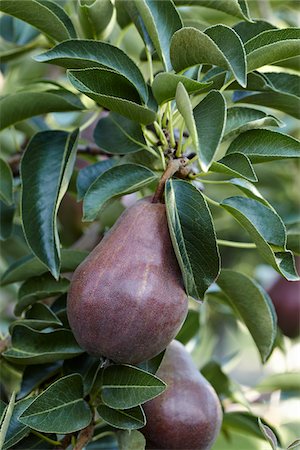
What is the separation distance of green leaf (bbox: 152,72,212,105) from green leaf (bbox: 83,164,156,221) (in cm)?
8

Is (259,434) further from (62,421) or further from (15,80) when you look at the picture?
(15,80)

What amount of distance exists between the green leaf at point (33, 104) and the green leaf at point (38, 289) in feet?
0.66

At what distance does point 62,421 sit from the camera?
830 mm

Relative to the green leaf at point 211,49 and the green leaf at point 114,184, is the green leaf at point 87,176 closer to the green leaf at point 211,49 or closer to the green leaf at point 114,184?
the green leaf at point 114,184

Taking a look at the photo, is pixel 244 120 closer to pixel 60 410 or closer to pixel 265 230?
pixel 265 230

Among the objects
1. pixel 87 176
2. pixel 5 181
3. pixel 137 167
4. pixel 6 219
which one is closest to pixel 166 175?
pixel 137 167


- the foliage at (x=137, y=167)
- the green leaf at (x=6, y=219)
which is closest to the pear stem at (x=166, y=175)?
the foliage at (x=137, y=167)

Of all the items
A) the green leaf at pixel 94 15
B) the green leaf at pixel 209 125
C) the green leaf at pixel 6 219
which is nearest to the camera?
the green leaf at pixel 209 125

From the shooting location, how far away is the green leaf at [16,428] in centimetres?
84

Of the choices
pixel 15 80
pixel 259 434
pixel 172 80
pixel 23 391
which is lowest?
pixel 259 434

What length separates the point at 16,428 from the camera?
853mm

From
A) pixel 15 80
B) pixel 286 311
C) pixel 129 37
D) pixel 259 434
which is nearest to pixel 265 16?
pixel 129 37

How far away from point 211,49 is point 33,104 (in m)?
0.31

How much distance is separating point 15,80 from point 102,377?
2.75 ft
